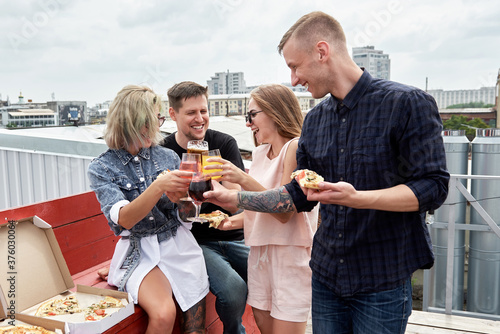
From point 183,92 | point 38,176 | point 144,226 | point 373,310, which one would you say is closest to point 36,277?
point 144,226

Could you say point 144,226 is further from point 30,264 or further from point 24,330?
point 24,330

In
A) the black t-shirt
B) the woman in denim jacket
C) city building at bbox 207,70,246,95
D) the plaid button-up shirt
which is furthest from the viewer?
city building at bbox 207,70,246,95

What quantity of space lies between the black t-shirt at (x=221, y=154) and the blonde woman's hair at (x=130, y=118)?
20.1 inches

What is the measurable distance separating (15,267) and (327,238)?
4.68 feet

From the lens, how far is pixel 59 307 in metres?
1.86

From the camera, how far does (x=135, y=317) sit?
1.93 metres

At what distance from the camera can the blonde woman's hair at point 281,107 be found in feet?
7.00

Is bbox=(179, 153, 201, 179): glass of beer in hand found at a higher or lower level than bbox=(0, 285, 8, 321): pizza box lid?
higher

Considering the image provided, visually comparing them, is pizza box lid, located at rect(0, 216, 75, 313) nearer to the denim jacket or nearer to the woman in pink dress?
the denim jacket

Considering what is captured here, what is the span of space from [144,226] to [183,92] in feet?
2.96

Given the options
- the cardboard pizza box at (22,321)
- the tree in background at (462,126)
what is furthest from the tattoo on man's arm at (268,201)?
the tree in background at (462,126)

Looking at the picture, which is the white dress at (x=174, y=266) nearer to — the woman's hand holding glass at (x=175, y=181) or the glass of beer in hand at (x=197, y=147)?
the woman's hand holding glass at (x=175, y=181)

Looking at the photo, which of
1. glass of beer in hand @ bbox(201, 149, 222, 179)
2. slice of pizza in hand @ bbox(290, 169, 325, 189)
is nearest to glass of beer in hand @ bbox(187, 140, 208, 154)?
glass of beer in hand @ bbox(201, 149, 222, 179)

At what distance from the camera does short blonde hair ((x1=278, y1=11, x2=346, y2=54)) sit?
1.55m
